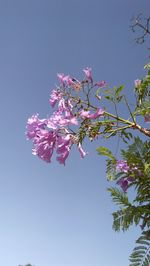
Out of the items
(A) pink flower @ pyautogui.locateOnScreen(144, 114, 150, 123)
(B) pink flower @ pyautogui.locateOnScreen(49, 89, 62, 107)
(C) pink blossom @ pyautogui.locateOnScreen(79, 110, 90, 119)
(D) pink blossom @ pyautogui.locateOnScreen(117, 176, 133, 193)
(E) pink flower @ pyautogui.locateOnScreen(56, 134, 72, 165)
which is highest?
(B) pink flower @ pyautogui.locateOnScreen(49, 89, 62, 107)

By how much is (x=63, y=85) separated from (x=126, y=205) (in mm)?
1260

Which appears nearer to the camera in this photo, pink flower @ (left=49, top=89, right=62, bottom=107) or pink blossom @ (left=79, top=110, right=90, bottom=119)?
pink blossom @ (left=79, top=110, right=90, bottom=119)

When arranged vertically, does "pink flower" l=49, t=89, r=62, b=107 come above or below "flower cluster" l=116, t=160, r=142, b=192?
above

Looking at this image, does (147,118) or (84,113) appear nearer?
(84,113)

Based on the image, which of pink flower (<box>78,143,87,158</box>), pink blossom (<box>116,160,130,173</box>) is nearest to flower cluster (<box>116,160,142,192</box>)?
pink blossom (<box>116,160,130,173</box>)

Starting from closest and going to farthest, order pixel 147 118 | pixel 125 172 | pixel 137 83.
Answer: pixel 125 172 → pixel 147 118 → pixel 137 83

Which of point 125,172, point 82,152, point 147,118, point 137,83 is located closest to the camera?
point 125,172

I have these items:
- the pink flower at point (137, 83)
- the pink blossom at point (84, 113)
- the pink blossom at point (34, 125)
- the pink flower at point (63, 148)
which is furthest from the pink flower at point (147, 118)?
the pink blossom at point (34, 125)

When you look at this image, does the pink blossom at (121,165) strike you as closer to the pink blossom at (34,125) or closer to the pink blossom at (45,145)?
the pink blossom at (45,145)

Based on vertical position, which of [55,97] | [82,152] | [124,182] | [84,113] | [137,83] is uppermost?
[137,83]

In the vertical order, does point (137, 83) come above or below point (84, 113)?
above

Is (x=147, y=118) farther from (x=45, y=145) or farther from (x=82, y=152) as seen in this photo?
(x=45, y=145)

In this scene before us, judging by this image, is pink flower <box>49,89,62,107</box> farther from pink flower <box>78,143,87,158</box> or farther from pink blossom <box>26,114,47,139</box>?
pink flower <box>78,143,87,158</box>

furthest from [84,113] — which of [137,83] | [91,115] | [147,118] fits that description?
[137,83]
